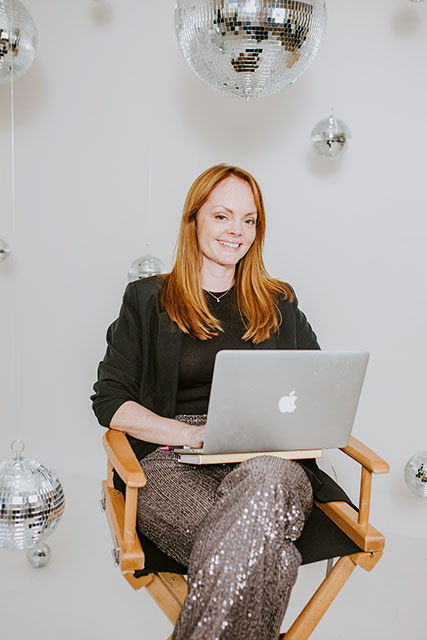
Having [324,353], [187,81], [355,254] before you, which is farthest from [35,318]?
[324,353]

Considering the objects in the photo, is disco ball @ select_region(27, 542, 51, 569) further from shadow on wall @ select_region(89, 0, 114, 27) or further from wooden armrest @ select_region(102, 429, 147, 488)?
shadow on wall @ select_region(89, 0, 114, 27)

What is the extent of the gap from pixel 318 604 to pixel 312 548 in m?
0.13

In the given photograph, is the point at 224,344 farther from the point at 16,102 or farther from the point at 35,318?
the point at 16,102

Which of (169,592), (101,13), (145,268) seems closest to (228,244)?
(145,268)

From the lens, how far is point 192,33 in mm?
1979

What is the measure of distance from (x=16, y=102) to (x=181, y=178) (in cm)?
85

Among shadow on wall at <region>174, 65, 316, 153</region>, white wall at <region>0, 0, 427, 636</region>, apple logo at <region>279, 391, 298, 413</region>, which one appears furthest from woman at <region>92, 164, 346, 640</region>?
shadow on wall at <region>174, 65, 316, 153</region>

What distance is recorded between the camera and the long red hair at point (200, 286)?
7.00ft

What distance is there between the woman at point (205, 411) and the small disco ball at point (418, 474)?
71 centimetres

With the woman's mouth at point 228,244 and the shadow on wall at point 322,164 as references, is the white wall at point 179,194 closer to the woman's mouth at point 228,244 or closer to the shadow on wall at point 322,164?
the shadow on wall at point 322,164

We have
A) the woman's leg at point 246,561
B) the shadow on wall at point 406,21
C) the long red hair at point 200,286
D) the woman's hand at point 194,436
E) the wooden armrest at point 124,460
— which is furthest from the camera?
the shadow on wall at point 406,21

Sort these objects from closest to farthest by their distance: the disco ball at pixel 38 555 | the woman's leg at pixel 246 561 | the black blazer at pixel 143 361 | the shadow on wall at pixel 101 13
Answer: the woman's leg at pixel 246 561
the black blazer at pixel 143 361
the disco ball at pixel 38 555
the shadow on wall at pixel 101 13

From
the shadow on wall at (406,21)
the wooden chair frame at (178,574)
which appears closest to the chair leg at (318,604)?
the wooden chair frame at (178,574)

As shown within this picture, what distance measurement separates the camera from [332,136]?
267 centimetres
